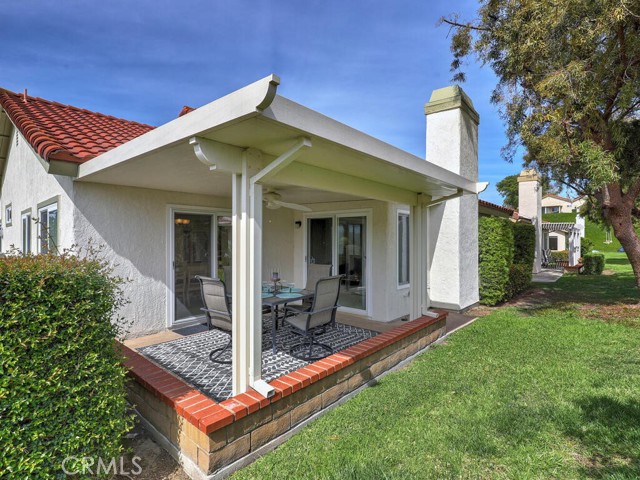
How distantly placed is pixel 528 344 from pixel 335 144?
5.88 metres

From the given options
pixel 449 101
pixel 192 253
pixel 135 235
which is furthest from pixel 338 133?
Answer: pixel 449 101

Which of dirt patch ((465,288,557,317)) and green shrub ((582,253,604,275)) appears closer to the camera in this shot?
dirt patch ((465,288,557,317))

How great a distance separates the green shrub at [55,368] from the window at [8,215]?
9.69 metres

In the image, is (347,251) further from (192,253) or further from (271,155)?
(271,155)

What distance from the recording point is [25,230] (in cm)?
848

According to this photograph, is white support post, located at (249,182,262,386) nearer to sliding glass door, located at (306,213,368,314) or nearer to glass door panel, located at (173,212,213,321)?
glass door panel, located at (173,212,213,321)

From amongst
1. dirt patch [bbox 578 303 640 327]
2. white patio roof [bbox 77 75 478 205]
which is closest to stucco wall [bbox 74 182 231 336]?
white patio roof [bbox 77 75 478 205]

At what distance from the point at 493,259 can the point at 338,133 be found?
28.7 ft

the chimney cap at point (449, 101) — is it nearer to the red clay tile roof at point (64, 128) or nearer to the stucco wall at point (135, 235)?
the stucco wall at point (135, 235)

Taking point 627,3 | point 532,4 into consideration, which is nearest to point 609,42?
point 627,3

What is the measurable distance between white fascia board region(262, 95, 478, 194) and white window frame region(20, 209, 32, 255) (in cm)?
823

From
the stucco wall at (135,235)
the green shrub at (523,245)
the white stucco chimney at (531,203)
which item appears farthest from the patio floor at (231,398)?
the white stucco chimney at (531,203)

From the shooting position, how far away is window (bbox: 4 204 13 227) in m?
9.87

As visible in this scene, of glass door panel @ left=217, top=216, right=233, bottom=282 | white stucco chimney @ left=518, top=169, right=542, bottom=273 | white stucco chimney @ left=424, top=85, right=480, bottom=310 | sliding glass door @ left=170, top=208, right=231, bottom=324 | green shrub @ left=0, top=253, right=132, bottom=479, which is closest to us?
green shrub @ left=0, top=253, right=132, bottom=479
